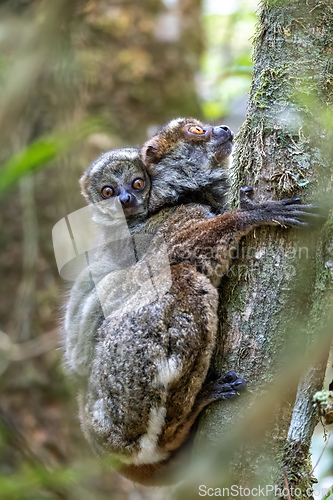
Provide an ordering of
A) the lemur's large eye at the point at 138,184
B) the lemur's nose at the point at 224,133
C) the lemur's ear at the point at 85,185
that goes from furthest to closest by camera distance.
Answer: the lemur's ear at the point at 85,185 → the lemur's large eye at the point at 138,184 → the lemur's nose at the point at 224,133

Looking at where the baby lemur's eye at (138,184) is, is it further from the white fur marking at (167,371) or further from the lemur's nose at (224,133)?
the white fur marking at (167,371)

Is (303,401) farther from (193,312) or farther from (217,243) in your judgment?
(217,243)

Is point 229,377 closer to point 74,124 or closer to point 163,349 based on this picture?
point 163,349

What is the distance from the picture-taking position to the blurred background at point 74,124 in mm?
5648

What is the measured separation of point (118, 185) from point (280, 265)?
2.42 meters

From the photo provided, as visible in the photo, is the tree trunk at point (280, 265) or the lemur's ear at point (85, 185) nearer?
the tree trunk at point (280, 265)

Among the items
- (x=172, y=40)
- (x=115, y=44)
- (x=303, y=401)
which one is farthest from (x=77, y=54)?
(x=303, y=401)

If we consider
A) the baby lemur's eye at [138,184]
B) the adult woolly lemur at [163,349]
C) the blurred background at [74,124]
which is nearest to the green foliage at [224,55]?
the blurred background at [74,124]

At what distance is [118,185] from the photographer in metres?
5.27

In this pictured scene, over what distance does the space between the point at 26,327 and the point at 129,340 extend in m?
3.98

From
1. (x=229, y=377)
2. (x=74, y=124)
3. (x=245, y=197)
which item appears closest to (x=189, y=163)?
(x=74, y=124)

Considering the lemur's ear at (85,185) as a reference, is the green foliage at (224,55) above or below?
above

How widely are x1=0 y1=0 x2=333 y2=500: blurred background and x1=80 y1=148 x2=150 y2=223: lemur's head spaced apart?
281 mm

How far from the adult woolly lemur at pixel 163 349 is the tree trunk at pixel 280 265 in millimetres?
117
